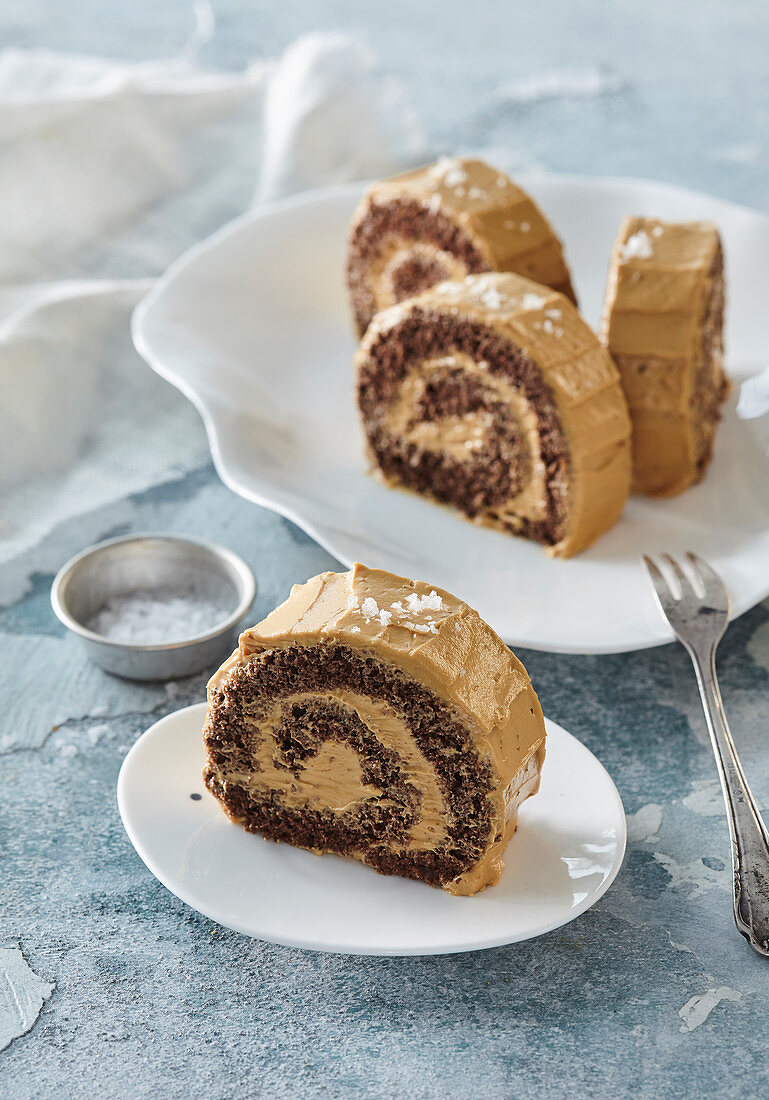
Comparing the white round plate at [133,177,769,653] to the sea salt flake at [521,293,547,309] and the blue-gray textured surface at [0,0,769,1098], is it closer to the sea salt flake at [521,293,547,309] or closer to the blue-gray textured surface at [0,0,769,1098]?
the blue-gray textured surface at [0,0,769,1098]

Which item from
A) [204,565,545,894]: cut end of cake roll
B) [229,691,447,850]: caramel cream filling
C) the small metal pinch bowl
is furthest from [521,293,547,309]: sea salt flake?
[229,691,447,850]: caramel cream filling

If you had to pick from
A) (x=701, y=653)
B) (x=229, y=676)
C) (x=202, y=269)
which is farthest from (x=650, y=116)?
(x=229, y=676)

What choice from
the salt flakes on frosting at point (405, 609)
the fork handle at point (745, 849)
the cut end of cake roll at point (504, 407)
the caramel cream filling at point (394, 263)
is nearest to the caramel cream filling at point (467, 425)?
the cut end of cake roll at point (504, 407)

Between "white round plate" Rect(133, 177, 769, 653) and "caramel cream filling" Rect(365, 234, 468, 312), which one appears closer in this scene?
"white round plate" Rect(133, 177, 769, 653)

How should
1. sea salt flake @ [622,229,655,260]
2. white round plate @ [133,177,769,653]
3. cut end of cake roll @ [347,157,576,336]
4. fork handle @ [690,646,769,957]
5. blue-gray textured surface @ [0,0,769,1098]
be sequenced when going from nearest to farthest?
1. blue-gray textured surface @ [0,0,769,1098]
2. fork handle @ [690,646,769,957]
3. white round plate @ [133,177,769,653]
4. sea salt flake @ [622,229,655,260]
5. cut end of cake roll @ [347,157,576,336]

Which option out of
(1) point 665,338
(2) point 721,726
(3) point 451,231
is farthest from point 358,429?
(2) point 721,726

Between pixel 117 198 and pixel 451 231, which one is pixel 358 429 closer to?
pixel 451 231

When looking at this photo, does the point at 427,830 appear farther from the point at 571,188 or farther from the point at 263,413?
the point at 571,188
